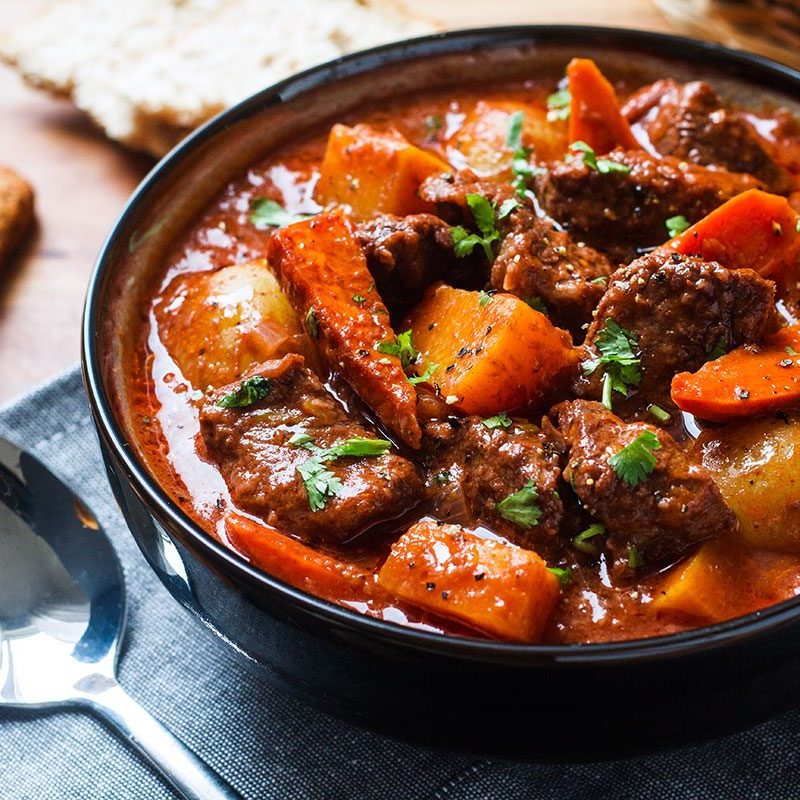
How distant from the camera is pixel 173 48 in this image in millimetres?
4430

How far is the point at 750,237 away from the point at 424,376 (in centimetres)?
96

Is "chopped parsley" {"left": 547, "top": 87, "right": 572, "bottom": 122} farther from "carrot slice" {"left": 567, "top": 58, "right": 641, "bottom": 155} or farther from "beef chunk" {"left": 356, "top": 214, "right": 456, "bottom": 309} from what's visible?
"beef chunk" {"left": 356, "top": 214, "right": 456, "bottom": 309}

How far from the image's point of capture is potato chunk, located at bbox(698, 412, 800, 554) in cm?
233

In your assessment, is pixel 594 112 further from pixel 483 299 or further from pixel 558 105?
pixel 483 299

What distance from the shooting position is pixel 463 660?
188 cm

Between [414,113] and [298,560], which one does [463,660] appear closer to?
[298,560]

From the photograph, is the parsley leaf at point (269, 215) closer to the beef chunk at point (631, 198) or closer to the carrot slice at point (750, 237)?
the beef chunk at point (631, 198)

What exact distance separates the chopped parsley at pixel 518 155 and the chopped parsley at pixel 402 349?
64 centimetres

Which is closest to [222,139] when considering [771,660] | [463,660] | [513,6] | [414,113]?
[414,113]

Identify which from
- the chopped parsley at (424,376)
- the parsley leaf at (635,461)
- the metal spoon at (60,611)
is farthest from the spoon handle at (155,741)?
the parsley leaf at (635,461)

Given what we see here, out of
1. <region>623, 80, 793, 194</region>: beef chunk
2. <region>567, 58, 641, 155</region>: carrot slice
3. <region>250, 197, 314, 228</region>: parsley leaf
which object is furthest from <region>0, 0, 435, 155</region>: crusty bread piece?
<region>623, 80, 793, 194</region>: beef chunk

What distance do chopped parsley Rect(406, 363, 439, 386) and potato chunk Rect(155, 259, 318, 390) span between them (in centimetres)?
32

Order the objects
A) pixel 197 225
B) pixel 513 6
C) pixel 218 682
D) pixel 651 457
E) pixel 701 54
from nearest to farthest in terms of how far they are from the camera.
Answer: pixel 651 457 → pixel 218 682 → pixel 197 225 → pixel 701 54 → pixel 513 6

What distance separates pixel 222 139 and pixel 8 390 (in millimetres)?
1208
